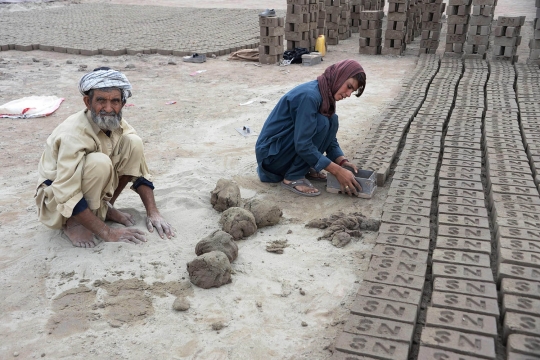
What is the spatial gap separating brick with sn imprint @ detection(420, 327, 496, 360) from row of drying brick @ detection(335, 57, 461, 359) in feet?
0.24

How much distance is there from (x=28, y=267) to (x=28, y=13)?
17722mm

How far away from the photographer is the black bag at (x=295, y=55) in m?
11.0

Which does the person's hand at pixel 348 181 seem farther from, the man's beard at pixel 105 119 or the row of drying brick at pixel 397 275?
the man's beard at pixel 105 119

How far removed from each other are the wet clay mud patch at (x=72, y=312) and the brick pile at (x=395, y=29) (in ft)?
33.6

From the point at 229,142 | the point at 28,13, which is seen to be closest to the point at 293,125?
the point at 229,142

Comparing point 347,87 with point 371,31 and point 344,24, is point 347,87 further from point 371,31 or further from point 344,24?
point 344,24

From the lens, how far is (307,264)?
3596 mm

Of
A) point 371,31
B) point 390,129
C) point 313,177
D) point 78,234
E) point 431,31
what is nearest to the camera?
point 78,234

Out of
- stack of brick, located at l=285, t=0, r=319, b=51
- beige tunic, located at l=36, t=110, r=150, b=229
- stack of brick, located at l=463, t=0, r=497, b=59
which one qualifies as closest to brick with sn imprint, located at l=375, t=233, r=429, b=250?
beige tunic, located at l=36, t=110, r=150, b=229

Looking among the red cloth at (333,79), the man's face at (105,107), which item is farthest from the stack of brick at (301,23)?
the man's face at (105,107)

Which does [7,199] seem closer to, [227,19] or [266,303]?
[266,303]

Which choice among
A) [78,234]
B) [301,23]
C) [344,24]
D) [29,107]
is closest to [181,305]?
[78,234]

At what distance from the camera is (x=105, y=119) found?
3518 millimetres

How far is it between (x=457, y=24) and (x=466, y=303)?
31.1 feet
